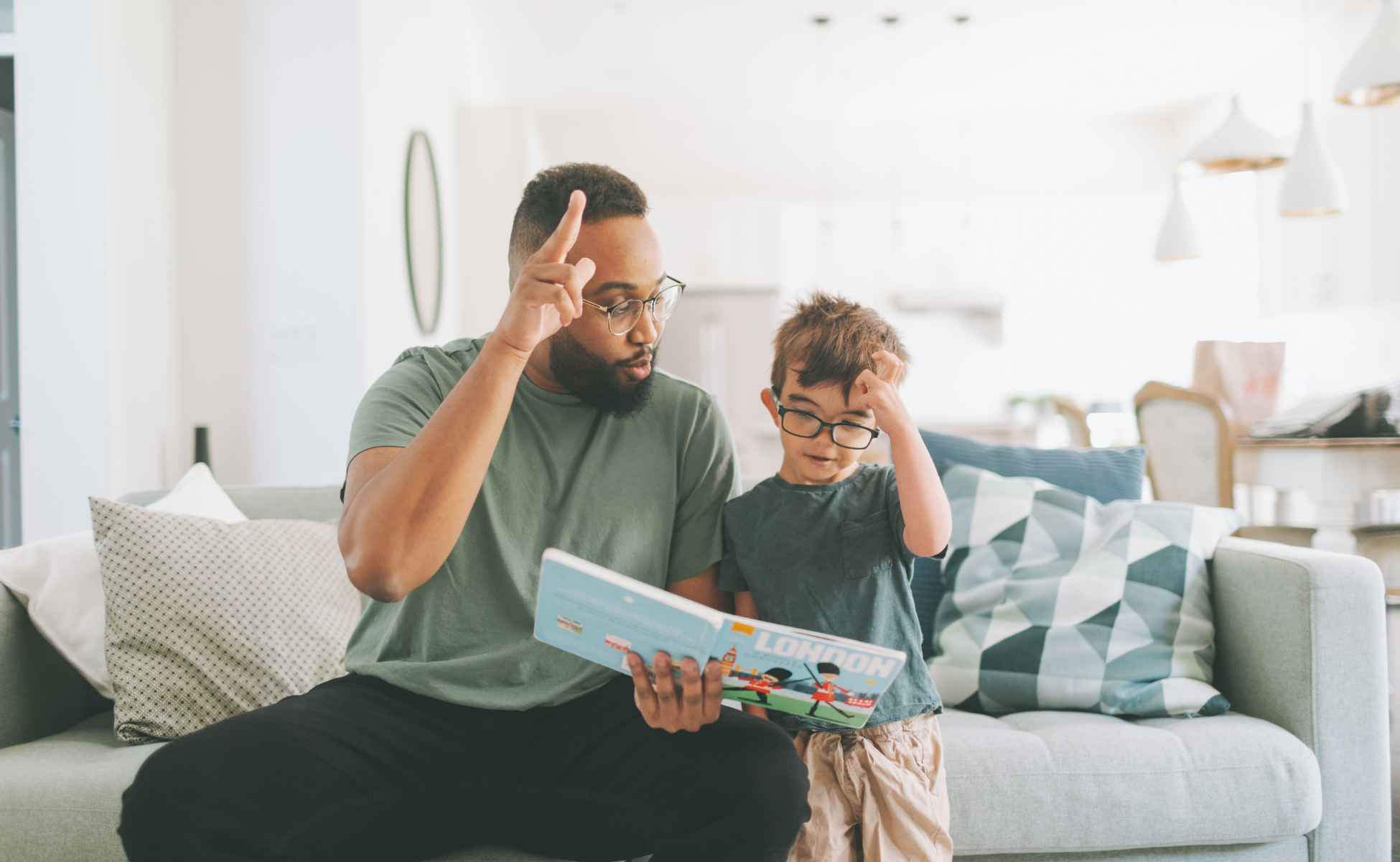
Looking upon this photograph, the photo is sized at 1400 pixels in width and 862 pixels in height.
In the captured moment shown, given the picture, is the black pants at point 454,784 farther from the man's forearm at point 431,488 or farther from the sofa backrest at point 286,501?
the sofa backrest at point 286,501

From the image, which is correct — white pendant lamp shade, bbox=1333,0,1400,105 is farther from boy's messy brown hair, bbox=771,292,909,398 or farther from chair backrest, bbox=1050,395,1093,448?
boy's messy brown hair, bbox=771,292,909,398

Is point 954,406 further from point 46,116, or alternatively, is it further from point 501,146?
point 46,116

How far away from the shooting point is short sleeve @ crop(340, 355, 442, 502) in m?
1.25

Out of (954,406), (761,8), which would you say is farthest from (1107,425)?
(761,8)

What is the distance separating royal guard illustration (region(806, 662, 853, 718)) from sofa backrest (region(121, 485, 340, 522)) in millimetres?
1159

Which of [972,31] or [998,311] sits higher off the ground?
[972,31]

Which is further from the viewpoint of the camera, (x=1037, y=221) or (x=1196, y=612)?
(x=1037, y=221)

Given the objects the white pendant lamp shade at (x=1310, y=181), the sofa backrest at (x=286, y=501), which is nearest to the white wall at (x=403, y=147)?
the sofa backrest at (x=286, y=501)

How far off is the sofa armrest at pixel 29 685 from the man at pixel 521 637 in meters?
0.61

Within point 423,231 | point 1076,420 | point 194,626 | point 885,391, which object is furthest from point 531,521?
point 1076,420

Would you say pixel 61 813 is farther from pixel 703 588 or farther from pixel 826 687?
pixel 826 687

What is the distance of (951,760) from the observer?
154cm

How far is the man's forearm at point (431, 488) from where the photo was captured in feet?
3.70

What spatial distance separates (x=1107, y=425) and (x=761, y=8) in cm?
421
